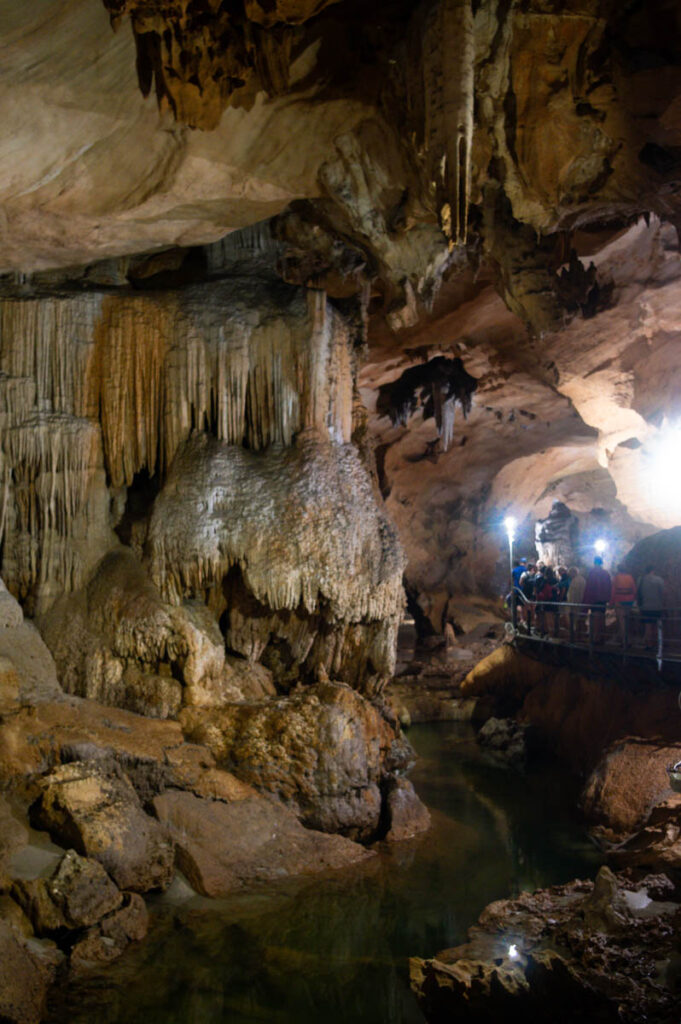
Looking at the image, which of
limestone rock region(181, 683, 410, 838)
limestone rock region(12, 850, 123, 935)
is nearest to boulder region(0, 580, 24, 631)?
limestone rock region(181, 683, 410, 838)

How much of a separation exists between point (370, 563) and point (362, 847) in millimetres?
2614

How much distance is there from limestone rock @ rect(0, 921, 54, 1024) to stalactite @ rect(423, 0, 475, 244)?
5036 mm

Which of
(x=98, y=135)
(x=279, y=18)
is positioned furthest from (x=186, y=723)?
(x=279, y=18)

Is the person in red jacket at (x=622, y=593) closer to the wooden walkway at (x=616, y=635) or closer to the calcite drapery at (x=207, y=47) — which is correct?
the wooden walkway at (x=616, y=635)

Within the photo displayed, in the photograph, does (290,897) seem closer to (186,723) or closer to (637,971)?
(186,723)

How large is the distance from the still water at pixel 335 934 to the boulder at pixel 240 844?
0.19m

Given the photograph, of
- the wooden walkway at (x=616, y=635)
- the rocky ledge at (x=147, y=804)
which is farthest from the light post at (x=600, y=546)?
the rocky ledge at (x=147, y=804)

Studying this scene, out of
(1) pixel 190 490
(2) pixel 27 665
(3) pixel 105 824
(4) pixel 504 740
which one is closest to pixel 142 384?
(1) pixel 190 490

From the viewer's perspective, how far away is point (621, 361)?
31.6ft

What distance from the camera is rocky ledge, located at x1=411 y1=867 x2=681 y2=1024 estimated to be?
3.95 meters

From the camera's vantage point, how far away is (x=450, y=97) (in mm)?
4617

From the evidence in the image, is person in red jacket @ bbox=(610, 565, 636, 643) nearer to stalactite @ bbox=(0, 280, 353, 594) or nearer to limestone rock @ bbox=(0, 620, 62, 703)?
stalactite @ bbox=(0, 280, 353, 594)

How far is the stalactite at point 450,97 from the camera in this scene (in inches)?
175

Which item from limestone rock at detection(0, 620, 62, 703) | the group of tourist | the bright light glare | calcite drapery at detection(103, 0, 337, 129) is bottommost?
limestone rock at detection(0, 620, 62, 703)
